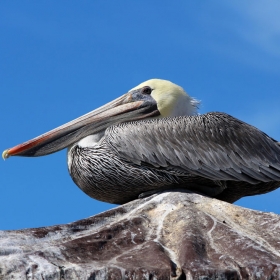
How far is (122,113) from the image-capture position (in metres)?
11.2

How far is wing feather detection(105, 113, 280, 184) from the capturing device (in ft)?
32.4

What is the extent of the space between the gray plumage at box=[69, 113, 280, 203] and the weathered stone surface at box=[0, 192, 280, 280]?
45 cm

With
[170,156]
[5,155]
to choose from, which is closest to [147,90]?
[170,156]

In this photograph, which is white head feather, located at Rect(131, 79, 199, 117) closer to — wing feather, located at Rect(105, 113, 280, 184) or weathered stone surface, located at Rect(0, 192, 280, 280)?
wing feather, located at Rect(105, 113, 280, 184)

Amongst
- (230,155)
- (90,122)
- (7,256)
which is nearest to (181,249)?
(7,256)

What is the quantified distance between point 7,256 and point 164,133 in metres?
3.04

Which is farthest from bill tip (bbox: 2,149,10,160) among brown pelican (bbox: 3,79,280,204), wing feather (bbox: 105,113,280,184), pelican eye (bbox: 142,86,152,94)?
pelican eye (bbox: 142,86,152,94)

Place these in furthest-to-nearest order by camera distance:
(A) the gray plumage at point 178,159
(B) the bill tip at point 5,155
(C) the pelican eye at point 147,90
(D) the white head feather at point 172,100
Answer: (C) the pelican eye at point 147,90, (D) the white head feather at point 172,100, (B) the bill tip at point 5,155, (A) the gray plumage at point 178,159

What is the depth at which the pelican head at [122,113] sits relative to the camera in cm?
1086

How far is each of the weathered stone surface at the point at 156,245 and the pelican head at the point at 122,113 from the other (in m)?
1.82

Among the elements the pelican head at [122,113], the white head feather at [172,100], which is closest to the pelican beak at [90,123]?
the pelican head at [122,113]

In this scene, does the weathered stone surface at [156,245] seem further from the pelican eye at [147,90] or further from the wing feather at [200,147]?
the pelican eye at [147,90]

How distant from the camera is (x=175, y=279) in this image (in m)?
7.60

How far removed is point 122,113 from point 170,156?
5.04 feet
